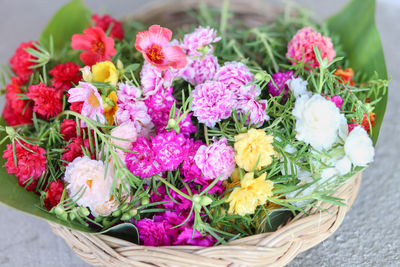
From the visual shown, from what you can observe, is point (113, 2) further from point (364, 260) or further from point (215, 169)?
point (364, 260)

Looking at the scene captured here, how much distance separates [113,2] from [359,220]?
42.2 inches

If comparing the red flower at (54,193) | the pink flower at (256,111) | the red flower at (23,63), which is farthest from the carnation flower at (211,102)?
the red flower at (23,63)

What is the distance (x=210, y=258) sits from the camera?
54cm

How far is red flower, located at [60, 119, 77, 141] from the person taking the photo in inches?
25.1

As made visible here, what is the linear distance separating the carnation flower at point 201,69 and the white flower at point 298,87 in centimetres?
14

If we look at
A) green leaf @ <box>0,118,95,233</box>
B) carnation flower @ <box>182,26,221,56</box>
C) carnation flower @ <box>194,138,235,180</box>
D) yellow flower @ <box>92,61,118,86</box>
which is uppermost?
carnation flower @ <box>182,26,221,56</box>

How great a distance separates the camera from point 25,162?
601mm

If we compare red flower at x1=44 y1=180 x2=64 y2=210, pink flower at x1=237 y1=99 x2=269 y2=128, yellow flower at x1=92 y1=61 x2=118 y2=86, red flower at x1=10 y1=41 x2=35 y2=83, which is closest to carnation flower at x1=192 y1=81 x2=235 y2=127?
pink flower at x1=237 y1=99 x2=269 y2=128

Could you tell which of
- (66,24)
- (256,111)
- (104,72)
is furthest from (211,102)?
(66,24)

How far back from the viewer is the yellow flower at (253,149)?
0.55 m

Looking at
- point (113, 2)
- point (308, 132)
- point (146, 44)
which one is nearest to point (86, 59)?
point (146, 44)

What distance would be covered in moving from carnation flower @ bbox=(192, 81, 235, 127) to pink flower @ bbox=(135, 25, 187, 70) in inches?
2.2

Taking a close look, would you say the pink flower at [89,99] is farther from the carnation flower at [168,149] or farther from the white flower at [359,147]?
the white flower at [359,147]

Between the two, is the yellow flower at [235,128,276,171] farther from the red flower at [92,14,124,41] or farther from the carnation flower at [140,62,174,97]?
the red flower at [92,14,124,41]
